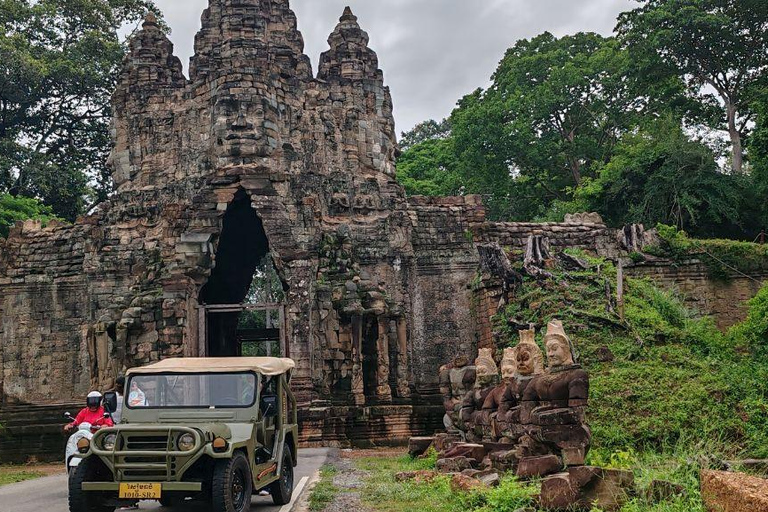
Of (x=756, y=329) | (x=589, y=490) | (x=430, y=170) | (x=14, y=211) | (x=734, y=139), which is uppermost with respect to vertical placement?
(x=430, y=170)

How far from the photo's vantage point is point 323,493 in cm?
1050

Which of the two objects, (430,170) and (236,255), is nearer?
(236,255)

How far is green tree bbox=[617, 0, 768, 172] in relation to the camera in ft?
98.1

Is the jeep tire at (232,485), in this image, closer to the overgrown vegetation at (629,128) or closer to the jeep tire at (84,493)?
the jeep tire at (84,493)

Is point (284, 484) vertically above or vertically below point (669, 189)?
below

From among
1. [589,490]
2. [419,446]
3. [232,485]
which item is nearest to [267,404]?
[232,485]

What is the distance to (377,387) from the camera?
2031 centimetres

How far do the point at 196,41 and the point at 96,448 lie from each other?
17.7 meters

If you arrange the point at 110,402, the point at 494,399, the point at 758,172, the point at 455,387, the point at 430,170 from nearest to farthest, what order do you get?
the point at 110,402, the point at 494,399, the point at 455,387, the point at 758,172, the point at 430,170

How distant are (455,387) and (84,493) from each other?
8.84m

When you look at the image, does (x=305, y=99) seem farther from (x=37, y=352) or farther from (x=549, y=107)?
(x=549, y=107)

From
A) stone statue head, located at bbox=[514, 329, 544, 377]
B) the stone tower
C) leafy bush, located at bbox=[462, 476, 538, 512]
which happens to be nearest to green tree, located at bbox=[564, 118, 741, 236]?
the stone tower

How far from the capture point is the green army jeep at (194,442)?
26.7ft

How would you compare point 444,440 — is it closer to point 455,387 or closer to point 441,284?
point 455,387
